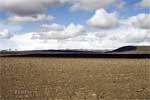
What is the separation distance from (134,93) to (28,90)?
6.04m

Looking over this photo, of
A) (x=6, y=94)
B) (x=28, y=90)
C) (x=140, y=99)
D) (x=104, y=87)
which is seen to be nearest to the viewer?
(x=140, y=99)

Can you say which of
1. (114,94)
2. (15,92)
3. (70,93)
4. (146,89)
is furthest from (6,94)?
(146,89)

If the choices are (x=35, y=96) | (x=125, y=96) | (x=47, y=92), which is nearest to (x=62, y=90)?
(x=47, y=92)

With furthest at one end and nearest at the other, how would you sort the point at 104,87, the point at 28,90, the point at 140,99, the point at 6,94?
the point at 104,87 → the point at 28,90 → the point at 6,94 → the point at 140,99

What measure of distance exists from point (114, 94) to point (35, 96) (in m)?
4.31

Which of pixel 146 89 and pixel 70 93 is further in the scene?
pixel 146 89

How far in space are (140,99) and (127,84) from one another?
6228mm

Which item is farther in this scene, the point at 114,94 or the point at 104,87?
the point at 104,87

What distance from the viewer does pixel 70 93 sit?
18.5 meters

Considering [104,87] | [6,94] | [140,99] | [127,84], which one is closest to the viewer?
[140,99]

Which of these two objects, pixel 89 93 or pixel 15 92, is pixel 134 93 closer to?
pixel 89 93

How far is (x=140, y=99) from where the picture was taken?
55.6 feet

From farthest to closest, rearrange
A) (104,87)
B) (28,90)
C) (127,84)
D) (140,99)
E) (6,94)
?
(127,84) < (104,87) < (28,90) < (6,94) < (140,99)

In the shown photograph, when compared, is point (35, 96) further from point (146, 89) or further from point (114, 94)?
point (146, 89)
